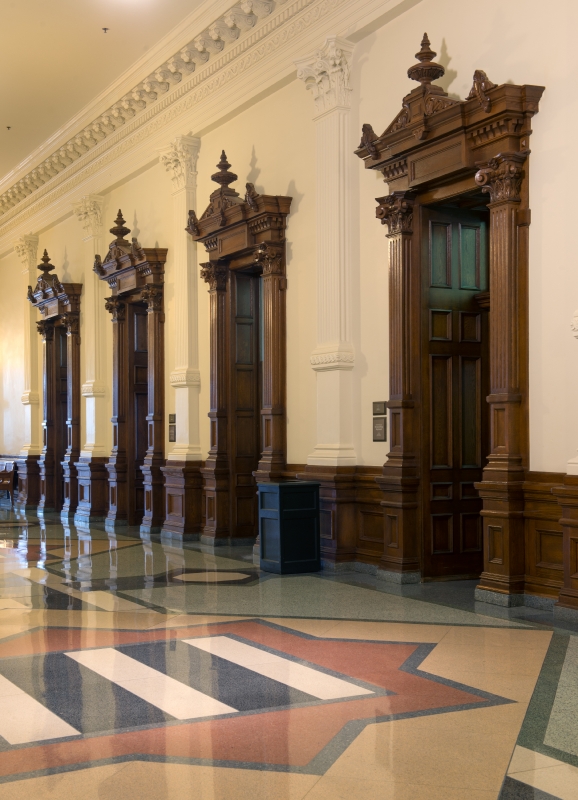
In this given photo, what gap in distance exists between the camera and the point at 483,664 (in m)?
5.62

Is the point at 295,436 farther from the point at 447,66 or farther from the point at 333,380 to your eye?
the point at 447,66

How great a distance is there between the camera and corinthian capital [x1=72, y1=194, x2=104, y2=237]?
658 inches

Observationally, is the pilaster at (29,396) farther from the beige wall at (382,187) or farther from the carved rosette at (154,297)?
the carved rosette at (154,297)

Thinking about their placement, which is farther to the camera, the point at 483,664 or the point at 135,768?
the point at 483,664

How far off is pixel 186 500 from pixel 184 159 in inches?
195

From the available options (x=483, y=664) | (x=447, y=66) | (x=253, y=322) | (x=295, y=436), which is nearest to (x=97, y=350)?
(x=253, y=322)

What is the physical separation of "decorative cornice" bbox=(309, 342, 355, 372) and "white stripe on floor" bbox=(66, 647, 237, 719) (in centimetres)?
450

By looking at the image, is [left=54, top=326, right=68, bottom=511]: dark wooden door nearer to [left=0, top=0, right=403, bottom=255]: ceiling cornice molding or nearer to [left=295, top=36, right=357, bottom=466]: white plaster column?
[left=0, top=0, right=403, bottom=255]: ceiling cornice molding

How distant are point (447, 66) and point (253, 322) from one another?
486 centimetres

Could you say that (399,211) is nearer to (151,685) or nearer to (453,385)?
(453,385)

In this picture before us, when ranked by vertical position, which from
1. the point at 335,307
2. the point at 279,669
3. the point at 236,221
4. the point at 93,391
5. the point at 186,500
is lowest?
the point at 279,669

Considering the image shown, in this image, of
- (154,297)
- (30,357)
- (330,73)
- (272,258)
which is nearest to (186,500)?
(154,297)

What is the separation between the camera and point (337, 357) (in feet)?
31.9

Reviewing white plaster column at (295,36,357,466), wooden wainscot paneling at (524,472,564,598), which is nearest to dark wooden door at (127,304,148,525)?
white plaster column at (295,36,357,466)
